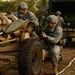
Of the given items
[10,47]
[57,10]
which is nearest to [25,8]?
[10,47]

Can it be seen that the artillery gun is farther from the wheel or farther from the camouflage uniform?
the camouflage uniform

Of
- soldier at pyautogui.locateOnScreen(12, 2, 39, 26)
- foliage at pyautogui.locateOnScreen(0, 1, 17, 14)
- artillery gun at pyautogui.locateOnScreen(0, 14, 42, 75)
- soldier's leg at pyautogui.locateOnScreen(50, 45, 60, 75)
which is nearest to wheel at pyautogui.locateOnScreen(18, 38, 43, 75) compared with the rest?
artillery gun at pyautogui.locateOnScreen(0, 14, 42, 75)

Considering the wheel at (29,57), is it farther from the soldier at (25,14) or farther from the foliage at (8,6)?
the foliage at (8,6)

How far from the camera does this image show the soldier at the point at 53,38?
6.82m

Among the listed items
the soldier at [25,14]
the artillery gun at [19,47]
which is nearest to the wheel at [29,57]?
the artillery gun at [19,47]

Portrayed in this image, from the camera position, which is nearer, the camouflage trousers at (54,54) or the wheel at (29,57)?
the wheel at (29,57)

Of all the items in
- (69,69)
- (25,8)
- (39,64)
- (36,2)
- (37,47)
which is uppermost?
(25,8)

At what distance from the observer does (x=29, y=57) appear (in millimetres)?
5664

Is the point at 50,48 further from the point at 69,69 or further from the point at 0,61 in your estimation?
the point at 0,61

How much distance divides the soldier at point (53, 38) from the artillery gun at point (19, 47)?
0.57m

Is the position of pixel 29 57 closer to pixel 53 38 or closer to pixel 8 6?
pixel 53 38

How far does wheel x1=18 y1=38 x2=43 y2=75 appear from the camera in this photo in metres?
5.59

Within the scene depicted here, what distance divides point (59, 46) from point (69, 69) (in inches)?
29.5

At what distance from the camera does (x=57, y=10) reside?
45.7 feet
